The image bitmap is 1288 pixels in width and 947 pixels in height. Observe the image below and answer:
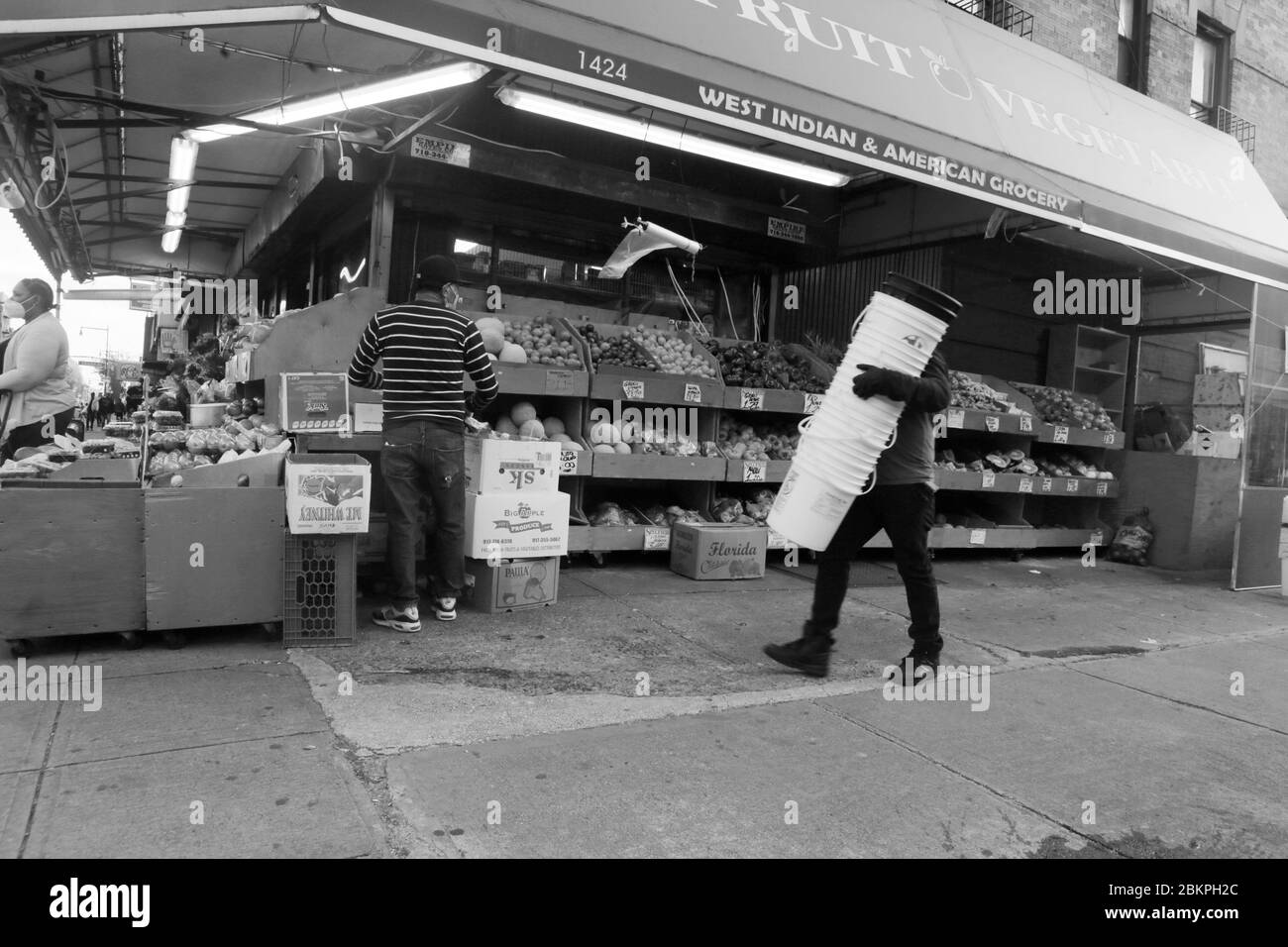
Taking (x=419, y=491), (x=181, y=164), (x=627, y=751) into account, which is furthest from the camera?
(x=181, y=164)

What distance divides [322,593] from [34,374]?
341 centimetres

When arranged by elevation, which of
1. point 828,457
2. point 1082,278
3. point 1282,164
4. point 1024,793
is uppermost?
point 1282,164

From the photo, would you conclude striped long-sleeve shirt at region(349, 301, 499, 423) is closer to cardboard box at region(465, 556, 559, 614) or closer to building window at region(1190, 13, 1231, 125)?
cardboard box at region(465, 556, 559, 614)

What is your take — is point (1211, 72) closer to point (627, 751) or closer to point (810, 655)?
point (810, 655)

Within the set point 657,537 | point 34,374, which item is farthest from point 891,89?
point 34,374

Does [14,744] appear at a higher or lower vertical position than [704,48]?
lower

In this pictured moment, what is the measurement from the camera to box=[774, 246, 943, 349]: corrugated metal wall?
32.1ft

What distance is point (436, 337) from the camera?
16.1 ft

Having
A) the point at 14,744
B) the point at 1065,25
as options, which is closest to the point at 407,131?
the point at 14,744

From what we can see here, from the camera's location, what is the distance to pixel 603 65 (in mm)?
4711

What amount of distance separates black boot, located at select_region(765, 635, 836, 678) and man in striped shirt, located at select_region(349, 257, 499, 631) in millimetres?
1994

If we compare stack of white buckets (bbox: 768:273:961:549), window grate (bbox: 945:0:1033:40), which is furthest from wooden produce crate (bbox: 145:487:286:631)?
window grate (bbox: 945:0:1033:40)

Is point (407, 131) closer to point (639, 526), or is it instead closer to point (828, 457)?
point (639, 526)
